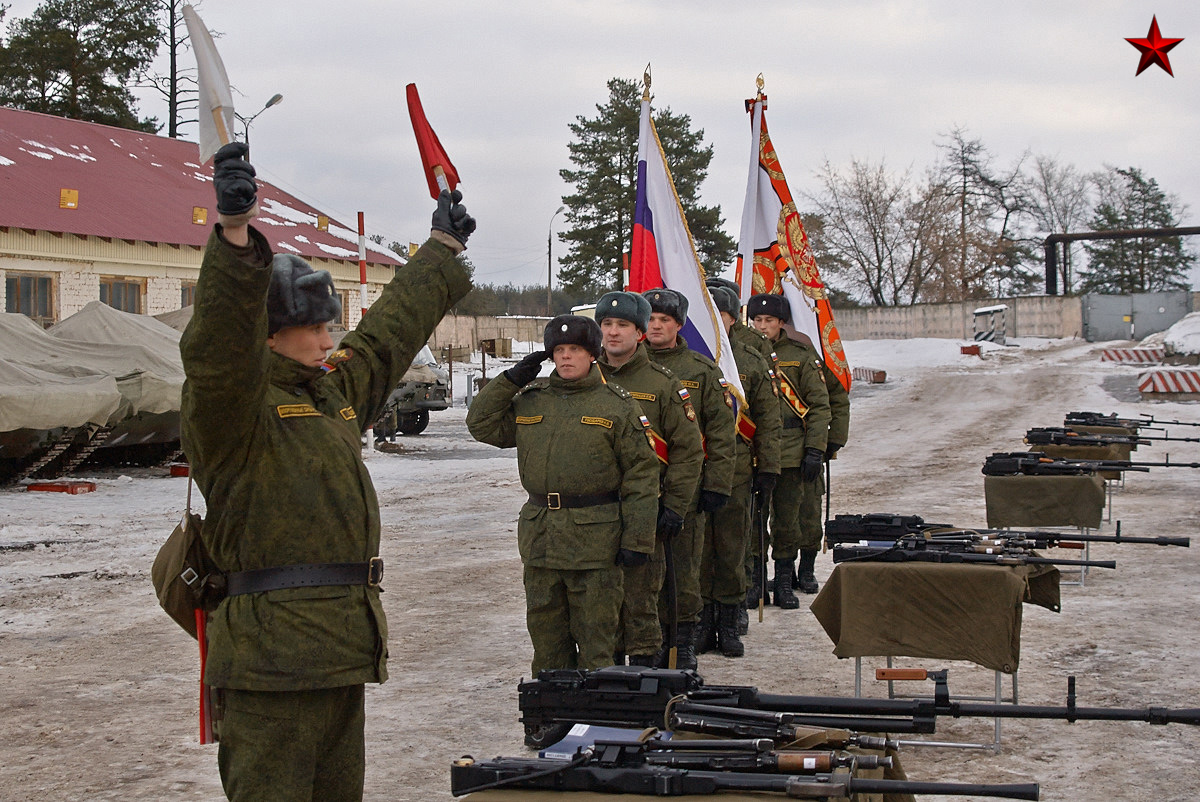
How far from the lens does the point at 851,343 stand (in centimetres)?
4912

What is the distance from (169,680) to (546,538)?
2.72 m

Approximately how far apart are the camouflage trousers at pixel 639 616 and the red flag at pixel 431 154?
279 centimetres

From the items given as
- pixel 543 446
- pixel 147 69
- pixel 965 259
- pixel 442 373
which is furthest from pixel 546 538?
pixel 965 259

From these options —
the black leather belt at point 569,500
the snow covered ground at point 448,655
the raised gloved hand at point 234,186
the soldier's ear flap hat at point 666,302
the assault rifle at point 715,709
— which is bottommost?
the snow covered ground at point 448,655

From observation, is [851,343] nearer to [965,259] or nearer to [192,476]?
[965,259]

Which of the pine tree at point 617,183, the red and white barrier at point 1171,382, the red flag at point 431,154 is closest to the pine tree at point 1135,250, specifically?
the pine tree at point 617,183

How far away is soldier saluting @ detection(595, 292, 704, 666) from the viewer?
643cm

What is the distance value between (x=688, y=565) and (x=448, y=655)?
1.62 m

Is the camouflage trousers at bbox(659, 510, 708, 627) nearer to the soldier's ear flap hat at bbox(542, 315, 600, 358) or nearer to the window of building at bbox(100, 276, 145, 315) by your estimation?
the soldier's ear flap hat at bbox(542, 315, 600, 358)

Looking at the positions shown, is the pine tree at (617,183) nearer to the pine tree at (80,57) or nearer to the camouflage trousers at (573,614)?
the pine tree at (80,57)

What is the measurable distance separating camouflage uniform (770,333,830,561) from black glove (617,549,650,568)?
138 inches

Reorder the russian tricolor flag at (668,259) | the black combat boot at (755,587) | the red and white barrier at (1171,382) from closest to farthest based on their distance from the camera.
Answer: the russian tricolor flag at (668,259)
the black combat boot at (755,587)
the red and white barrier at (1171,382)

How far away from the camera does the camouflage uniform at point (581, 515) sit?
570 cm

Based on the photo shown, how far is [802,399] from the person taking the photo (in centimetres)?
945
